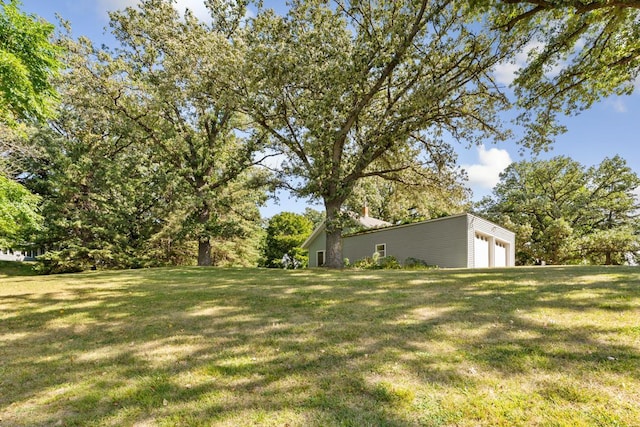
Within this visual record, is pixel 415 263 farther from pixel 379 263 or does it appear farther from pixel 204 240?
pixel 204 240

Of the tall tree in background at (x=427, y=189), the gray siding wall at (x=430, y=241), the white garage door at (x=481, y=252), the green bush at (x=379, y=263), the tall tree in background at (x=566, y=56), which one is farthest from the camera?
the green bush at (x=379, y=263)

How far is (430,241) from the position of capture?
18.8 meters

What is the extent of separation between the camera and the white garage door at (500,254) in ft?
65.8

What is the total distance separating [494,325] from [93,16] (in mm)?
21562

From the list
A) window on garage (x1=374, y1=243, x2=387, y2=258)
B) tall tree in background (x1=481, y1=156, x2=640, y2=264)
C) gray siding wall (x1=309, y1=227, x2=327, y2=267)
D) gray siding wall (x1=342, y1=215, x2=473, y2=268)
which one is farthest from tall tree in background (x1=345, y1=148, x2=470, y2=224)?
tall tree in background (x1=481, y1=156, x2=640, y2=264)

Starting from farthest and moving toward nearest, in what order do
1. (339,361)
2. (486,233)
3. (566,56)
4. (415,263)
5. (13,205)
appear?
(486,233) → (415,263) → (566,56) → (13,205) → (339,361)

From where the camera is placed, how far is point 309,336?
464cm

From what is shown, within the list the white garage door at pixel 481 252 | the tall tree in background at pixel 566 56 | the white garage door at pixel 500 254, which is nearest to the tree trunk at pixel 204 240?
the white garage door at pixel 481 252

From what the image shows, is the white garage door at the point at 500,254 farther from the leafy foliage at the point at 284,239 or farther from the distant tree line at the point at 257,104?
the leafy foliage at the point at 284,239

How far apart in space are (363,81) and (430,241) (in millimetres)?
10078

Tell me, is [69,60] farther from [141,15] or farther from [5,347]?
[5,347]

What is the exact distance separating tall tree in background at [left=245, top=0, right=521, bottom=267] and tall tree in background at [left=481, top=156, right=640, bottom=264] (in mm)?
16224

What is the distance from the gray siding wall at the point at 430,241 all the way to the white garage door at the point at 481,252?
3.56 ft

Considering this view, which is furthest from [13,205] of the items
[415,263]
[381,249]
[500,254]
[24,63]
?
[500,254]
